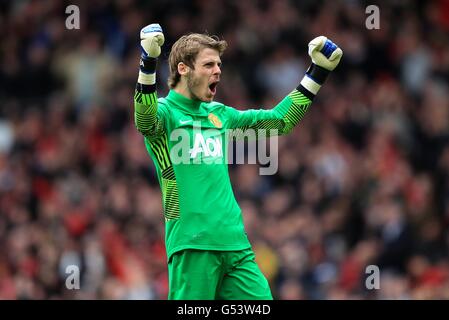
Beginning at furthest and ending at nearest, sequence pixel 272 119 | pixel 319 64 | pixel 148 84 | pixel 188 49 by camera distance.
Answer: pixel 319 64, pixel 272 119, pixel 188 49, pixel 148 84

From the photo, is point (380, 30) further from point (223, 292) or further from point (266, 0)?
point (223, 292)

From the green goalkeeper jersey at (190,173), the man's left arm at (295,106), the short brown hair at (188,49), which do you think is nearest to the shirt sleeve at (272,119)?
the man's left arm at (295,106)

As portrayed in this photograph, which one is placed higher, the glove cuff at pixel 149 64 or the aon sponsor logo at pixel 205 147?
the glove cuff at pixel 149 64

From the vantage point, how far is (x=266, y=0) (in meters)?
17.2

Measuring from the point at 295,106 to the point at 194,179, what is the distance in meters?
1.13

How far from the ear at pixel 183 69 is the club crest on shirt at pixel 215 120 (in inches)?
13.0

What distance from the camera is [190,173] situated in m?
7.68

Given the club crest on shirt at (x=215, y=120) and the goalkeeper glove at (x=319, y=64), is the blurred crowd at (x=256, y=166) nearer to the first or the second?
the goalkeeper glove at (x=319, y=64)

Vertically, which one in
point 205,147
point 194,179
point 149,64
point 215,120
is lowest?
point 194,179

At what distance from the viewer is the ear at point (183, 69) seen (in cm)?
795

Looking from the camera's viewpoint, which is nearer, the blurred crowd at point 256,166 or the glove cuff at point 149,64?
the glove cuff at point 149,64

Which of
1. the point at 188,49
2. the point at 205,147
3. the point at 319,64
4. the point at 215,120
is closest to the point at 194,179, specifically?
the point at 205,147

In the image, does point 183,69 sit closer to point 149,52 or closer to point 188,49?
point 188,49
